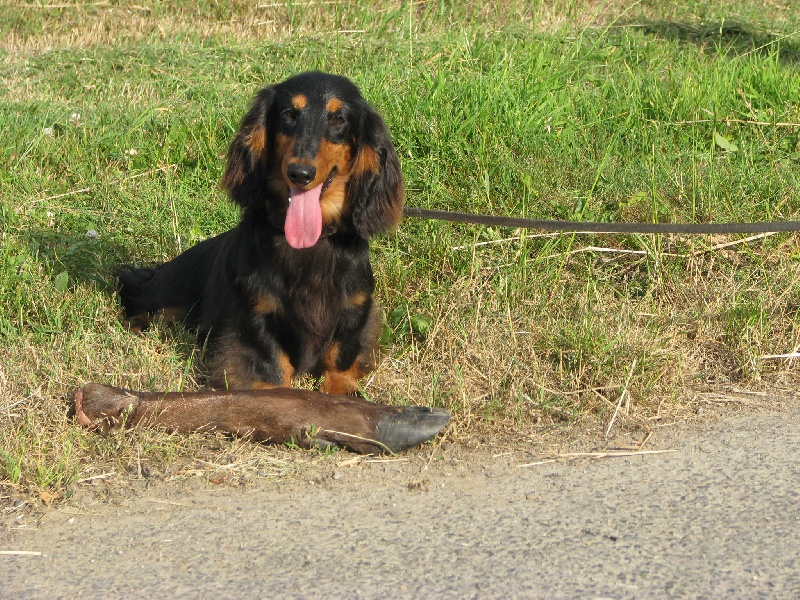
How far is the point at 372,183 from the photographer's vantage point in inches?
160

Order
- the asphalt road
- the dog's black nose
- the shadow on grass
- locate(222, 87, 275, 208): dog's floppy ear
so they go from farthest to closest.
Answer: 1. the shadow on grass
2. locate(222, 87, 275, 208): dog's floppy ear
3. the dog's black nose
4. the asphalt road

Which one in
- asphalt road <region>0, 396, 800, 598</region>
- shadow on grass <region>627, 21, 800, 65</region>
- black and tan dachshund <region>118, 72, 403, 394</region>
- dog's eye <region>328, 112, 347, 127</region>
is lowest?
asphalt road <region>0, 396, 800, 598</region>

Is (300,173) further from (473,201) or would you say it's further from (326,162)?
(473,201)

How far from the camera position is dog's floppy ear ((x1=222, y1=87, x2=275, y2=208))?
4027 mm

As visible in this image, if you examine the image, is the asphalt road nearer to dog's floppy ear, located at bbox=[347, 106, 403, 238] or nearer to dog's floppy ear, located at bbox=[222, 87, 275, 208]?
dog's floppy ear, located at bbox=[347, 106, 403, 238]

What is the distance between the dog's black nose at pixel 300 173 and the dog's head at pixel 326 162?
4.4 inches

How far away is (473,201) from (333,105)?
1405 mm

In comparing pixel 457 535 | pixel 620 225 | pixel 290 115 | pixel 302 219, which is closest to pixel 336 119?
pixel 290 115

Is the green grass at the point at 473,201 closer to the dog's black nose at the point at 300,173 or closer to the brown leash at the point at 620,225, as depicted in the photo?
the brown leash at the point at 620,225

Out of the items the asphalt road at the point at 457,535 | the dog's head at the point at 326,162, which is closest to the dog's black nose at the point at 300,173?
the dog's head at the point at 326,162

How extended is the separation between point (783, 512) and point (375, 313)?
6.19 ft

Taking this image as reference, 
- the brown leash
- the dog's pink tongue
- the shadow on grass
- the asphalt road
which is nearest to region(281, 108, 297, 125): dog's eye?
the dog's pink tongue

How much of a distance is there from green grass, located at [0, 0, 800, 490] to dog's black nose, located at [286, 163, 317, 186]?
882 millimetres

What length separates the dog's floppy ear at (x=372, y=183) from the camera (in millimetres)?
4043
